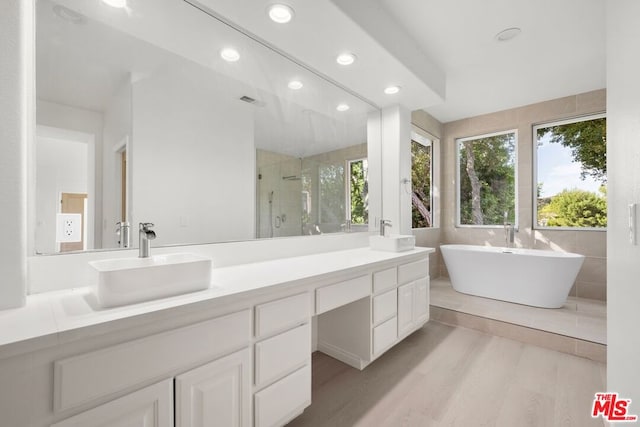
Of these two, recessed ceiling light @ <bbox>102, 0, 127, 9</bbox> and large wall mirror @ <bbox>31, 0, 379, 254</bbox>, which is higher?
recessed ceiling light @ <bbox>102, 0, 127, 9</bbox>

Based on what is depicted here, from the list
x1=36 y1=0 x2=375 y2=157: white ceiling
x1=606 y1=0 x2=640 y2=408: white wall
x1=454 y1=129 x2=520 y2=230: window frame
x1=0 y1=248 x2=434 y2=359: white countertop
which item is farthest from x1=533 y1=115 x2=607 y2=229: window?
x1=0 y1=248 x2=434 y2=359: white countertop

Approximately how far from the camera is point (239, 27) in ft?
5.77

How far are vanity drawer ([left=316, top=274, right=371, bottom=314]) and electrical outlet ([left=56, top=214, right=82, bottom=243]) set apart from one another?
114cm

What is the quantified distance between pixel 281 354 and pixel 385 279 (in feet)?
3.38

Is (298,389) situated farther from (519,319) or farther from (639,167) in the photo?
(519,319)

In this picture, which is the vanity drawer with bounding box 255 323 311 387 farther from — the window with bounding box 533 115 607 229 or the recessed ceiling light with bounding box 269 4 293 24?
the window with bounding box 533 115 607 229

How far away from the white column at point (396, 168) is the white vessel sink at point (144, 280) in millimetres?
2216

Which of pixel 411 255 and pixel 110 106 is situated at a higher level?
pixel 110 106

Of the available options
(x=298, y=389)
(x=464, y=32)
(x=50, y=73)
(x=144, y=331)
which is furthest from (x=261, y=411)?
(x=464, y=32)

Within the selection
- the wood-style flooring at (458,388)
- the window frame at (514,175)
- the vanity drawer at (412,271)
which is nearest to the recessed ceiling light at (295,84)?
the vanity drawer at (412,271)

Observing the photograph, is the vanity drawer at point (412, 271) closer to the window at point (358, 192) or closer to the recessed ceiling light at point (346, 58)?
the window at point (358, 192)

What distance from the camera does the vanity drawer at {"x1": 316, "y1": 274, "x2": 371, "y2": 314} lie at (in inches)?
61.8

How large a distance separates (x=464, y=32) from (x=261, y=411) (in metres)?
2.88

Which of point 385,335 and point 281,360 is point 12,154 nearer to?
point 281,360
